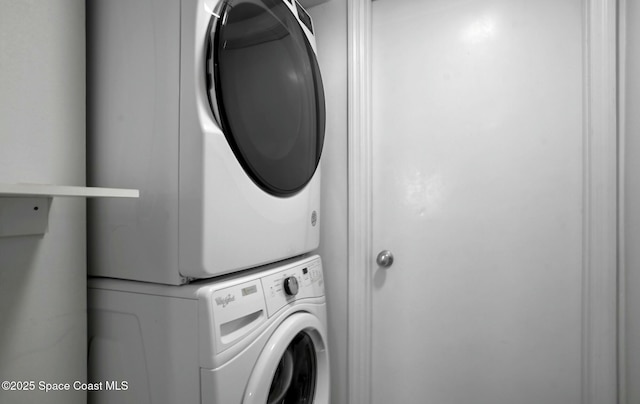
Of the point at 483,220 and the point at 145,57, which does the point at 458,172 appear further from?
the point at 145,57

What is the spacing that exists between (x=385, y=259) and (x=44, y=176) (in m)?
1.10

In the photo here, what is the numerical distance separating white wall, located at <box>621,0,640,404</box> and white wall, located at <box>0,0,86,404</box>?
1.56 m

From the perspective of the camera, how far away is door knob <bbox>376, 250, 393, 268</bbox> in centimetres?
126

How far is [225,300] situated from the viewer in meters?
0.69

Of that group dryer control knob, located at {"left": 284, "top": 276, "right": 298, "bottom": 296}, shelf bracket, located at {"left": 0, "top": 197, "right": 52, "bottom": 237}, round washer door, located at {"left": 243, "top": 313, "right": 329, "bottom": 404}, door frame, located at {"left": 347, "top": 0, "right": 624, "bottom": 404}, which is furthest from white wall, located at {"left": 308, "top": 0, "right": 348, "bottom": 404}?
shelf bracket, located at {"left": 0, "top": 197, "right": 52, "bottom": 237}

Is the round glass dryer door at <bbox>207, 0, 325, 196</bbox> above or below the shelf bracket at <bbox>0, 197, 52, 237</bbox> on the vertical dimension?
above

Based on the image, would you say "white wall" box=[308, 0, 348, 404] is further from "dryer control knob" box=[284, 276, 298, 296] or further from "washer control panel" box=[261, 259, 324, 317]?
"dryer control knob" box=[284, 276, 298, 296]

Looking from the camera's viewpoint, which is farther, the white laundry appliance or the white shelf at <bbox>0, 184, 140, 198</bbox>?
the white laundry appliance

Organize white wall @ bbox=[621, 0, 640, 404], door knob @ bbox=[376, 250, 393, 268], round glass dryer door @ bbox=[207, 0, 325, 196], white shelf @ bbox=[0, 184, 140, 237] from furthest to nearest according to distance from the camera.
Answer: door knob @ bbox=[376, 250, 393, 268]
white wall @ bbox=[621, 0, 640, 404]
round glass dryer door @ bbox=[207, 0, 325, 196]
white shelf @ bbox=[0, 184, 140, 237]

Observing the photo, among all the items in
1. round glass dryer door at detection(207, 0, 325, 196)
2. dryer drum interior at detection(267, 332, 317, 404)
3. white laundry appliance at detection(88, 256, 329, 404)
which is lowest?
dryer drum interior at detection(267, 332, 317, 404)

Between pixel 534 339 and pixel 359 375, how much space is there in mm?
667

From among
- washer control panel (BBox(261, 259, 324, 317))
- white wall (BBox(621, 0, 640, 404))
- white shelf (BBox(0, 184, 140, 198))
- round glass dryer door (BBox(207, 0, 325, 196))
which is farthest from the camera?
white wall (BBox(621, 0, 640, 404))

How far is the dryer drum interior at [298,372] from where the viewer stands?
100cm

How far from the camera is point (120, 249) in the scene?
0.76 meters
